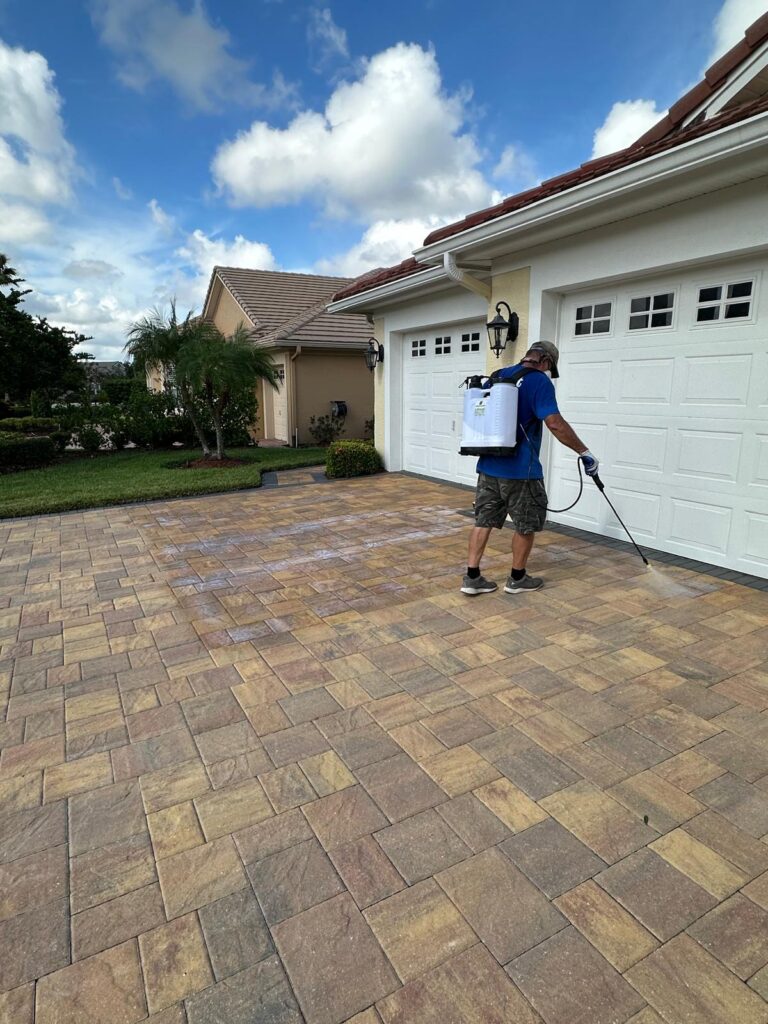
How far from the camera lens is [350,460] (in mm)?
9227

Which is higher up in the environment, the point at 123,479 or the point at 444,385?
the point at 444,385

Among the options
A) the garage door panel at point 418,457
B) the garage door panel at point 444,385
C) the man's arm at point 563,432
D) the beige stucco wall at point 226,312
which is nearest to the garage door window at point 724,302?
the man's arm at point 563,432

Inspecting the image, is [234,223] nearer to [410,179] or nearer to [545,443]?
[410,179]

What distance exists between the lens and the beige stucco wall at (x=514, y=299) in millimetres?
5965

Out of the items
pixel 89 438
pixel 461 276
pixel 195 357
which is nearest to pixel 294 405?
pixel 195 357

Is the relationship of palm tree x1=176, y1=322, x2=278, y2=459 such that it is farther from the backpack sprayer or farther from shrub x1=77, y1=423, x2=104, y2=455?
the backpack sprayer

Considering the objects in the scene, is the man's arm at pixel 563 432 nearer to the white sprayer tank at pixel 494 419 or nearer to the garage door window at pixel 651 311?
the white sprayer tank at pixel 494 419

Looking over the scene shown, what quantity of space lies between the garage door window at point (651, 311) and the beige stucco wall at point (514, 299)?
119 centimetres

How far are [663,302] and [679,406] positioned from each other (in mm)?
935

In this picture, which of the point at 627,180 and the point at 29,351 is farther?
the point at 29,351

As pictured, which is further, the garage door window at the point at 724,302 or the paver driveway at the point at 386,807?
the garage door window at the point at 724,302

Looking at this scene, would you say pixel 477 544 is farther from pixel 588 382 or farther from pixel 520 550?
pixel 588 382

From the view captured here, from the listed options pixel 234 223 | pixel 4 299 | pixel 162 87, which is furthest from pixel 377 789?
pixel 4 299

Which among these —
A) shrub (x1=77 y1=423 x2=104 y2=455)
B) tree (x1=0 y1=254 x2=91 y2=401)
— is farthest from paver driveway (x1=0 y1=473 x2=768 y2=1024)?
tree (x1=0 y1=254 x2=91 y2=401)
